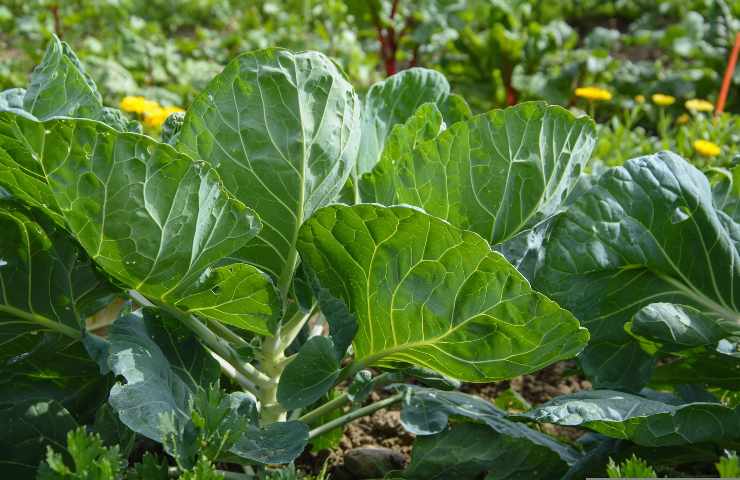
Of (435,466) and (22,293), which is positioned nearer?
(22,293)

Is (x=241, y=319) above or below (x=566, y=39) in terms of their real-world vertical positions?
above

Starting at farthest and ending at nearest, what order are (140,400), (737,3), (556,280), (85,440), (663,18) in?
(663,18) → (737,3) → (556,280) → (140,400) → (85,440)

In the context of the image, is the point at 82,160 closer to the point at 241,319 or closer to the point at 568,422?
the point at 241,319

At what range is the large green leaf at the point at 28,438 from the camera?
74.5 inches

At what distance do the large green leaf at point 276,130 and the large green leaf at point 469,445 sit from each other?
1.52ft

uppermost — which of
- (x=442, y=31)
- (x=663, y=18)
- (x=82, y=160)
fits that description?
(x=82, y=160)

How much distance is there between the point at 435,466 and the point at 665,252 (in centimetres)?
69

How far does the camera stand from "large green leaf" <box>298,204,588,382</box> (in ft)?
5.49

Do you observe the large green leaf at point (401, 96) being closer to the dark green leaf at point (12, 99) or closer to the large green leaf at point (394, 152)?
the large green leaf at point (394, 152)

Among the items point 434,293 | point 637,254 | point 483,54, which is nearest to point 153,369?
point 434,293

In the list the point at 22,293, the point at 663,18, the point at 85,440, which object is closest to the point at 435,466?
the point at 85,440

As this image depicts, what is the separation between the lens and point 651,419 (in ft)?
5.87

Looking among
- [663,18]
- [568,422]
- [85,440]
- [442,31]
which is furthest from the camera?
[663,18]

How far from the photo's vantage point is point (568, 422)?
178 cm
